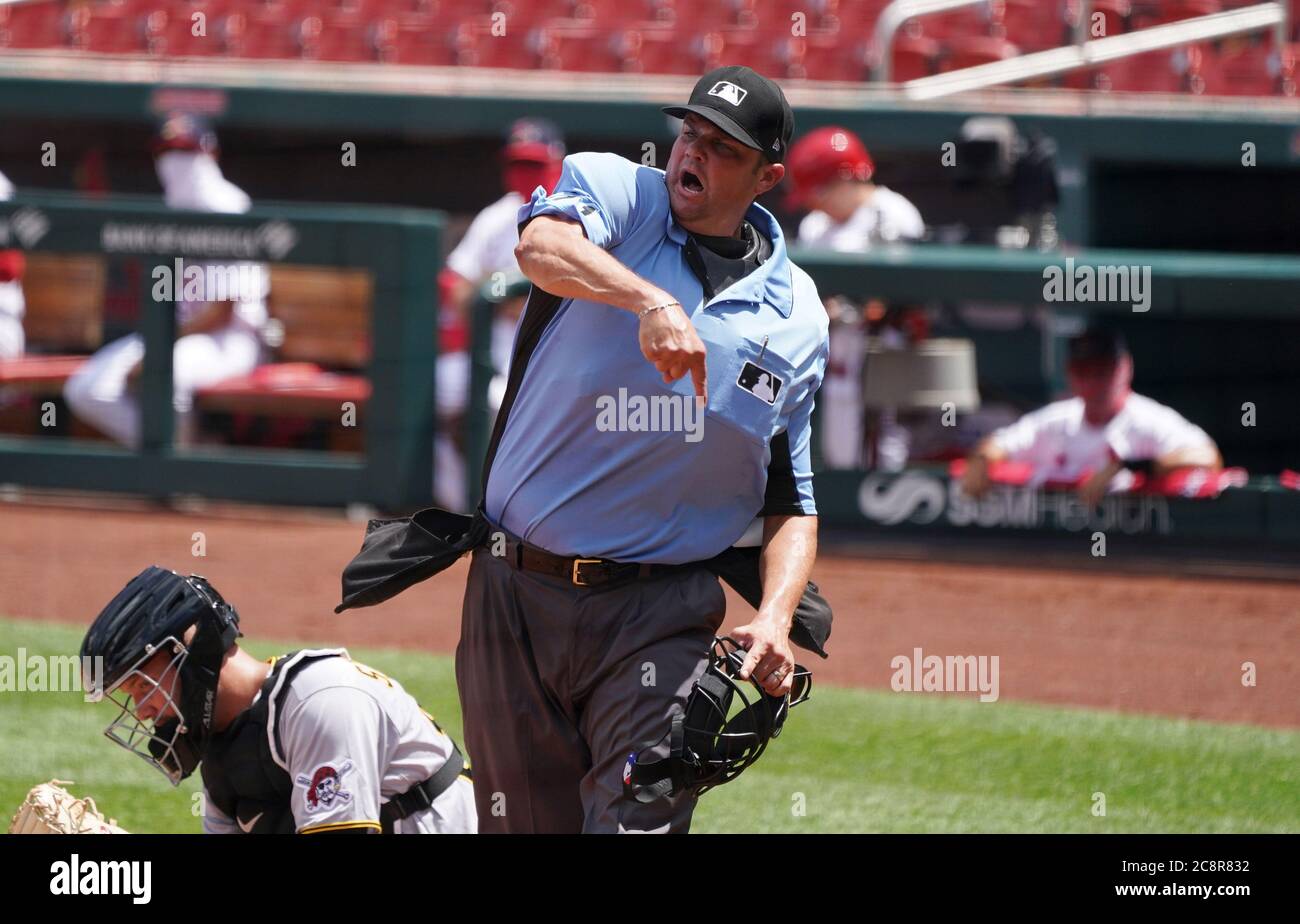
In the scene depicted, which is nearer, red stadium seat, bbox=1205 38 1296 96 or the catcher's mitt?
the catcher's mitt

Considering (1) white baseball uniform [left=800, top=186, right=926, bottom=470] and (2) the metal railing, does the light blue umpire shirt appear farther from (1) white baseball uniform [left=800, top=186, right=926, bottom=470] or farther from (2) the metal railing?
(2) the metal railing

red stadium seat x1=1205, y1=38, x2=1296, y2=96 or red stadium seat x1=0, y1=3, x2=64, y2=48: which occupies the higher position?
red stadium seat x1=0, y1=3, x2=64, y2=48

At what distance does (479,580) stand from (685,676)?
45 centimetres

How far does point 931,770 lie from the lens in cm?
568

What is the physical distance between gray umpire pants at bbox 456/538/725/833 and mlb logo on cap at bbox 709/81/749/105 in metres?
0.88

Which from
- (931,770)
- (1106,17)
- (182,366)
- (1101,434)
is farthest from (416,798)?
(1106,17)

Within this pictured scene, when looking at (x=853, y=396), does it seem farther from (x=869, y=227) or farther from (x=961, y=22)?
(x=961, y=22)

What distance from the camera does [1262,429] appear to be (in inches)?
367

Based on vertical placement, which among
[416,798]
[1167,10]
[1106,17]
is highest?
[1167,10]

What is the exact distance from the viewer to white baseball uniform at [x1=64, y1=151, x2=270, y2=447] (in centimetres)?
998

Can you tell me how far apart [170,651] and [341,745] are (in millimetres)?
359

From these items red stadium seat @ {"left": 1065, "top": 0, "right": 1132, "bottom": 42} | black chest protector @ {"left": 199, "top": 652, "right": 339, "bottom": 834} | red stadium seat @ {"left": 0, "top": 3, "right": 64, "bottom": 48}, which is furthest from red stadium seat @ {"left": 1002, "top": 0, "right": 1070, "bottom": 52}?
black chest protector @ {"left": 199, "top": 652, "right": 339, "bottom": 834}

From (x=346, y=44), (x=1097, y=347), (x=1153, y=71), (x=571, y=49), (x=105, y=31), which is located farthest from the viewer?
(x=105, y=31)

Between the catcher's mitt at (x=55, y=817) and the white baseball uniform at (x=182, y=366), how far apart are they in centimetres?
646
